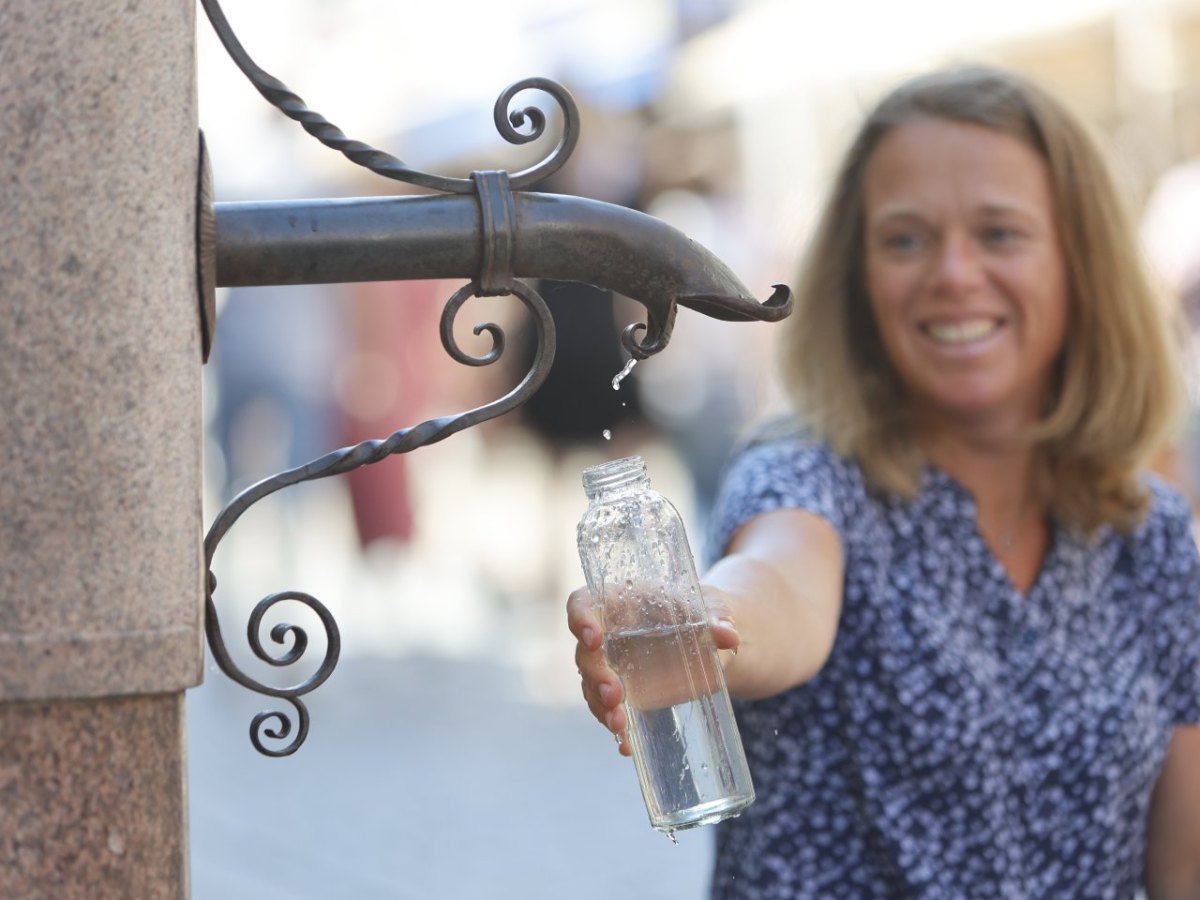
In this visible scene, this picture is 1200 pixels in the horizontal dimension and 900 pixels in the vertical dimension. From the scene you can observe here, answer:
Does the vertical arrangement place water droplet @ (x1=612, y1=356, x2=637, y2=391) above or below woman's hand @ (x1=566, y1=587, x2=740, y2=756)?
above

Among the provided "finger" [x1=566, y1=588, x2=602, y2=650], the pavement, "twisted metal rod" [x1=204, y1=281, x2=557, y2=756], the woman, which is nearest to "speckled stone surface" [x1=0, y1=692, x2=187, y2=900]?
"twisted metal rod" [x1=204, y1=281, x2=557, y2=756]

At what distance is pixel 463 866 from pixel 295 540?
4227 millimetres

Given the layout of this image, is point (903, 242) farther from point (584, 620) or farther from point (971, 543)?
point (584, 620)

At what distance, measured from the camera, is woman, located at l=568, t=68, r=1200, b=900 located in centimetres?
249

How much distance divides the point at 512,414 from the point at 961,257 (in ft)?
19.6

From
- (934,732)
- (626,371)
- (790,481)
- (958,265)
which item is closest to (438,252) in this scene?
(626,371)

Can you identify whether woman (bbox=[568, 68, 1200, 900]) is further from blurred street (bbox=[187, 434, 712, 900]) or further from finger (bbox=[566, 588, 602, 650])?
blurred street (bbox=[187, 434, 712, 900])

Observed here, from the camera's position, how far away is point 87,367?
1.27 metres

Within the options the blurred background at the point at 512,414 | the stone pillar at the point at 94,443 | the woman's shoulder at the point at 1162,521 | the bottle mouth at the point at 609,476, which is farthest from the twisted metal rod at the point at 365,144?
the blurred background at the point at 512,414

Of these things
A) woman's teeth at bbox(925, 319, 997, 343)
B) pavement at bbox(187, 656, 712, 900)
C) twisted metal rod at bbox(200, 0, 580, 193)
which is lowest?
twisted metal rod at bbox(200, 0, 580, 193)

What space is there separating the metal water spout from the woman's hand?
241 mm

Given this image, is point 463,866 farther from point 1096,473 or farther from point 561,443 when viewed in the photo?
point 561,443

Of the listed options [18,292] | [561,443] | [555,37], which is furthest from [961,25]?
[18,292]

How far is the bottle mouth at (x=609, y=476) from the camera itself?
161 cm
